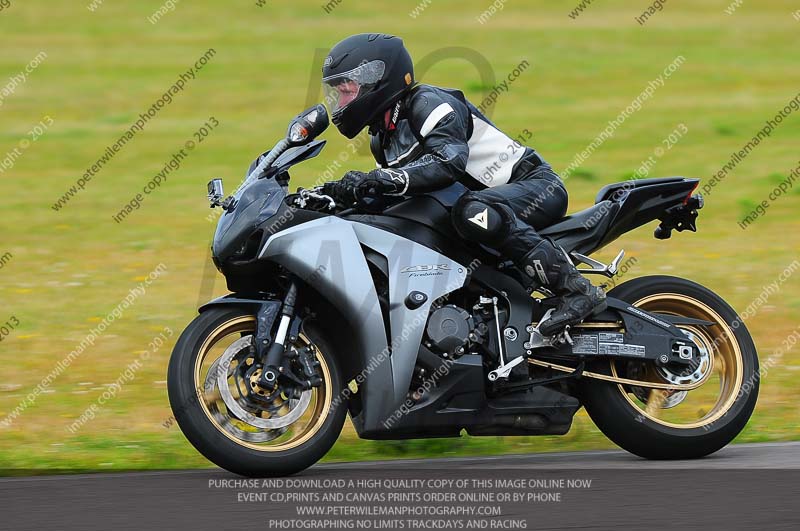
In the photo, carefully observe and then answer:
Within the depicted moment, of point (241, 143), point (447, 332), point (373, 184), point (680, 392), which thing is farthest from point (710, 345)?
point (241, 143)

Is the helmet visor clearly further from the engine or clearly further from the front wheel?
the front wheel

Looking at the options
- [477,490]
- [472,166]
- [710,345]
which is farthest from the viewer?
[710,345]

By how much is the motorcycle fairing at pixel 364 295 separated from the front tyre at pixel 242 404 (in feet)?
0.63

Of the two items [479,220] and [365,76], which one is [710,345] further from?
[365,76]

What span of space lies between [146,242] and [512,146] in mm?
6598

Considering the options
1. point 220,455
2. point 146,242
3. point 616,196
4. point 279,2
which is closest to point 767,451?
point 616,196

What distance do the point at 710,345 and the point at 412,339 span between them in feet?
5.44

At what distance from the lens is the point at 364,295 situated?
608 centimetres

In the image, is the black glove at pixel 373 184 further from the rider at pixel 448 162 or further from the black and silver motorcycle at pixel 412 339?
the black and silver motorcycle at pixel 412 339

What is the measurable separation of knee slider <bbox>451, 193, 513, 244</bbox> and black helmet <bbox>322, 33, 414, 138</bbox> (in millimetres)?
633

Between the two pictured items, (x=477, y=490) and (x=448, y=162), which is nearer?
(x=477, y=490)

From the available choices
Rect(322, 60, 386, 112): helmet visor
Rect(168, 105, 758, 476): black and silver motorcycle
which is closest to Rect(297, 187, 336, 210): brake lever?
Rect(168, 105, 758, 476): black and silver motorcycle

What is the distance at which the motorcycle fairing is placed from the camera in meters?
6.02

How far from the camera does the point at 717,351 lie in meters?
6.68
